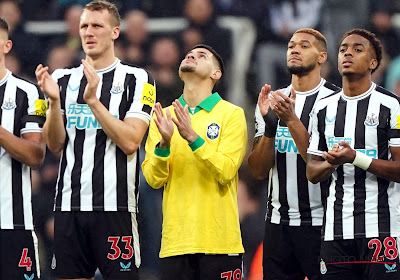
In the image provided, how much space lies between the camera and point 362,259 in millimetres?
4789

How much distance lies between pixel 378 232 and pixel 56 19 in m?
3.42

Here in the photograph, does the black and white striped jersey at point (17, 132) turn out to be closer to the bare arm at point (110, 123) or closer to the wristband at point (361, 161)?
the bare arm at point (110, 123)

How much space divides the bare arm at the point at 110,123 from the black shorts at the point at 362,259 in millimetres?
1254

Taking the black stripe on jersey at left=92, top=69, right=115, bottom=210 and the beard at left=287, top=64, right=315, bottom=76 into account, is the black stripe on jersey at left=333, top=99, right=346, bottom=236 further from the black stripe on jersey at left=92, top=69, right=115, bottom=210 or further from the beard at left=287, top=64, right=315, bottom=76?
the black stripe on jersey at left=92, top=69, right=115, bottom=210

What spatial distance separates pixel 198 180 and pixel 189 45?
2128 millimetres

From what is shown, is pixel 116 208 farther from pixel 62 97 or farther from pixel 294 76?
pixel 294 76

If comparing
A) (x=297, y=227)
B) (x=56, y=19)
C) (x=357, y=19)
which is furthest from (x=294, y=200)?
(x=56, y=19)

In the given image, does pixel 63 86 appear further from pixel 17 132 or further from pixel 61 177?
pixel 61 177

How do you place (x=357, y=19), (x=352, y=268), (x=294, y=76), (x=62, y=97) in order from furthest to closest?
(x=357, y=19), (x=294, y=76), (x=62, y=97), (x=352, y=268)

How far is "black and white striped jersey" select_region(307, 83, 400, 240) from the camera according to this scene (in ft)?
15.8

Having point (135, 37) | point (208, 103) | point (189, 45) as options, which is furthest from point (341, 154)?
point (135, 37)

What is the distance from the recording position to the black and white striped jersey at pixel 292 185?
17.5 feet

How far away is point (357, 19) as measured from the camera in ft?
22.0

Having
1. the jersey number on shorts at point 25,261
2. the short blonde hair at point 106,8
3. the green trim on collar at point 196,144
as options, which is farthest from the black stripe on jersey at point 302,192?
the jersey number on shorts at point 25,261
